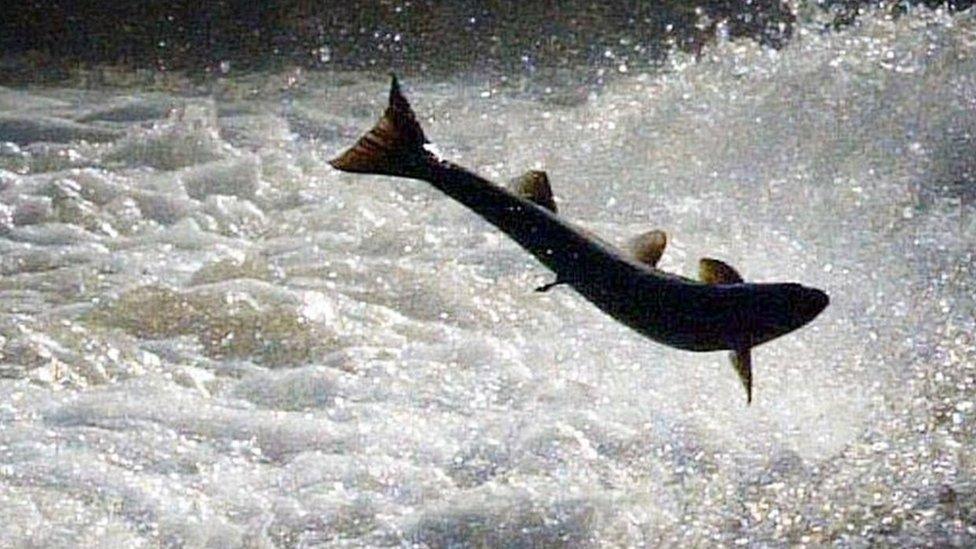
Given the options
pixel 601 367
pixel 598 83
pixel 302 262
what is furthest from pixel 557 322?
pixel 598 83

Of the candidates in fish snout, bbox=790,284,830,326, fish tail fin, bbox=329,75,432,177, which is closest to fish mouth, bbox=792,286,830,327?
fish snout, bbox=790,284,830,326

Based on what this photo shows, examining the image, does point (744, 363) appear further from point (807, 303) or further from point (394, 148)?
point (394, 148)

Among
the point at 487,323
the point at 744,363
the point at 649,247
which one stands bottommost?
the point at 487,323

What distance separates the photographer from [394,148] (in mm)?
1975

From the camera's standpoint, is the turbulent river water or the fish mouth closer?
the fish mouth

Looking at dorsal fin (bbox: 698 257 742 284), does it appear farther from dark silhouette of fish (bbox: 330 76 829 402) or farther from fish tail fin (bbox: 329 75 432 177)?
fish tail fin (bbox: 329 75 432 177)

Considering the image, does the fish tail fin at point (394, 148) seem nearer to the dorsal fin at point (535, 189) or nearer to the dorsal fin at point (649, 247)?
the dorsal fin at point (535, 189)

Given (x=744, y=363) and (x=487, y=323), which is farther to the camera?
(x=487, y=323)

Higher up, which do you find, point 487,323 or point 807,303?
point 807,303

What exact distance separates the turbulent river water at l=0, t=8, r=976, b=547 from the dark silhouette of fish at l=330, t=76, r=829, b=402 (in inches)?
20.0

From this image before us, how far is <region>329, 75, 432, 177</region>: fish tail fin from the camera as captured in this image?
6.42 ft

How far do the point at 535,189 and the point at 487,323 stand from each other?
1.54 meters

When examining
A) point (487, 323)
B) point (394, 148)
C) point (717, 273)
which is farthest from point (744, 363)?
point (487, 323)

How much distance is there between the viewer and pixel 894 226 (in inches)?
154
